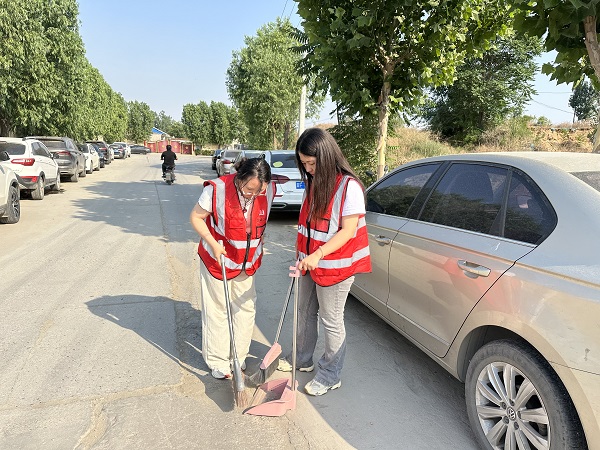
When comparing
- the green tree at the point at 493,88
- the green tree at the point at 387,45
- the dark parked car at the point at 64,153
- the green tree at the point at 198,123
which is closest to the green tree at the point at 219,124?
the green tree at the point at 198,123

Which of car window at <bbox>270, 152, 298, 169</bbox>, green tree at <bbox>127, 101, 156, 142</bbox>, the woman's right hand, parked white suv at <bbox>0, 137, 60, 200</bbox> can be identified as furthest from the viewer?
green tree at <bbox>127, 101, 156, 142</bbox>

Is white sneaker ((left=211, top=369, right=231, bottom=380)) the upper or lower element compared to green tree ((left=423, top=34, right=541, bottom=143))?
lower

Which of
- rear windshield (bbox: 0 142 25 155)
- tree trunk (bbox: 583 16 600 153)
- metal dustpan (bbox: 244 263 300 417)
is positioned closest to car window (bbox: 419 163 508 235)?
metal dustpan (bbox: 244 263 300 417)

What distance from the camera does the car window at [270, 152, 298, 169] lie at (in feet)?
31.9

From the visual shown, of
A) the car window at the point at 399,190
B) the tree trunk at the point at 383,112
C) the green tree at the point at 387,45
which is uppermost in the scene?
the green tree at the point at 387,45

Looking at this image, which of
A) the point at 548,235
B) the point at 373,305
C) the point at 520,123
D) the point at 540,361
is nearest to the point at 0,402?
the point at 373,305

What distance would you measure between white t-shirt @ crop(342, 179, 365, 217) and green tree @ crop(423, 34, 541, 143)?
70.0 ft

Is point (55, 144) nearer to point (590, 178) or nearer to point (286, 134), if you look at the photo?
point (286, 134)

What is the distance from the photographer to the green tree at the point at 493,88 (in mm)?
22344

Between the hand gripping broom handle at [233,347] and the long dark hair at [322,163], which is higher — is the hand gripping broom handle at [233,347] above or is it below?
below

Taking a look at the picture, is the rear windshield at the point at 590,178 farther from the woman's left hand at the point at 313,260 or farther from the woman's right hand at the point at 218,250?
the woman's right hand at the point at 218,250

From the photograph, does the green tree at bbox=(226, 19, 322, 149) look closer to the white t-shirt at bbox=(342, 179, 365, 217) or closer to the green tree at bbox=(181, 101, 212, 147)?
the white t-shirt at bbox=(342, 179, 365, 217)

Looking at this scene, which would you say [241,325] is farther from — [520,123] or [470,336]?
[520,123]

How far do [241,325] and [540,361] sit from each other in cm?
199
